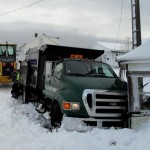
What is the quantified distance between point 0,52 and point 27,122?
16.0 metres

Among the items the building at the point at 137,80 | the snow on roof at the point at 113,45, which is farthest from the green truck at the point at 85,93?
the snow on roof at the point at 113,45

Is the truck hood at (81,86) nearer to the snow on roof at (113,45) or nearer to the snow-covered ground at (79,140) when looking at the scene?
the snow-covered ground at (79,140)

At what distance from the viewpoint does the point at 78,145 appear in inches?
281

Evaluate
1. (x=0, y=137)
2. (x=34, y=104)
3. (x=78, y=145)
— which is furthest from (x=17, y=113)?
(x=78, y=145)

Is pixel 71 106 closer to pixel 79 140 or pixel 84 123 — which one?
pixel 84 123

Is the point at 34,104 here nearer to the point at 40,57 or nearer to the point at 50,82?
the point at 40,57

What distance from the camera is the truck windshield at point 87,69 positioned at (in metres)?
9.89

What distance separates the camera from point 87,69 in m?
10.1

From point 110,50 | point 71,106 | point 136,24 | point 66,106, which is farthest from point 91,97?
point 110,50

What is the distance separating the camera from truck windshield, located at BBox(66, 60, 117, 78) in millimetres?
9891

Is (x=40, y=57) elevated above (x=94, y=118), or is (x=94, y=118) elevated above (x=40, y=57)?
(x=40, y=57)

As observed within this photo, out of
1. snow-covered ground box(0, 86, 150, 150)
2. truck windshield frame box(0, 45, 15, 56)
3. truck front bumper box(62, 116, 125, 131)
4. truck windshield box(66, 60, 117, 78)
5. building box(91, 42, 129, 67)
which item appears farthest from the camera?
building box(91, 42, 129, 67)

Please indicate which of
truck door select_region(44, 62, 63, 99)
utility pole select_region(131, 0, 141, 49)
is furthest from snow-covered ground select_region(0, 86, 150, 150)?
utility pole select_region(131, 0, 141, 49)

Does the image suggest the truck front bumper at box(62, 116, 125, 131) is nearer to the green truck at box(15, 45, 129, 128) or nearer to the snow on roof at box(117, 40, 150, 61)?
the green truck at box(15, 45, 129, 128)
